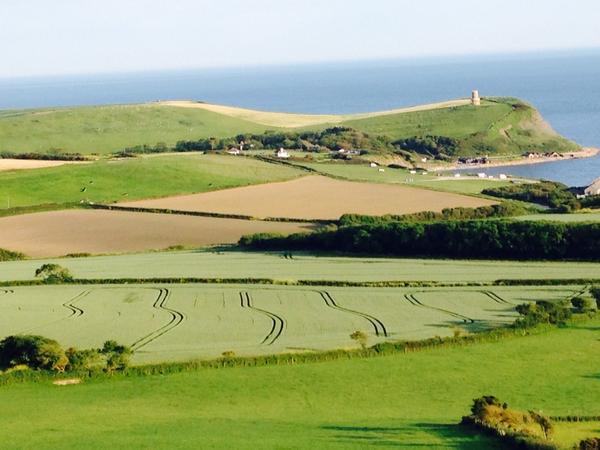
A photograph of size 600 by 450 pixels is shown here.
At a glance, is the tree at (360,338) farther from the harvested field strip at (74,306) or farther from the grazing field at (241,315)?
the harvested field strip at (74,306)

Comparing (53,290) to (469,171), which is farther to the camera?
(469,171)

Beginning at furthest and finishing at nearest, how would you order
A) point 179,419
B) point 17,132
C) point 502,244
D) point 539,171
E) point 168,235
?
1. point 17,132
2. point 539,171
3. point 168,235
4. point 502,244
5. point 179,419

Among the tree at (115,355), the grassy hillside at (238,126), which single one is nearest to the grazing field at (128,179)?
the grassy hillside at (238,126)

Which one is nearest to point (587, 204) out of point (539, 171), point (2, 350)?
point (2, 350)

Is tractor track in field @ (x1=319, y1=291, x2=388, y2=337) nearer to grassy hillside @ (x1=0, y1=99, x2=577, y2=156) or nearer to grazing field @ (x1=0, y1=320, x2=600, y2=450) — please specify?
grazing field @ (x1=0, y1=320, x2=600, y2=450)

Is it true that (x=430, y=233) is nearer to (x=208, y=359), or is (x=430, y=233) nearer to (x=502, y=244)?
(x=502, y=244)

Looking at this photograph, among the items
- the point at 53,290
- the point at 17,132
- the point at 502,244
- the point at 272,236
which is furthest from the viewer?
the point at 17,132
